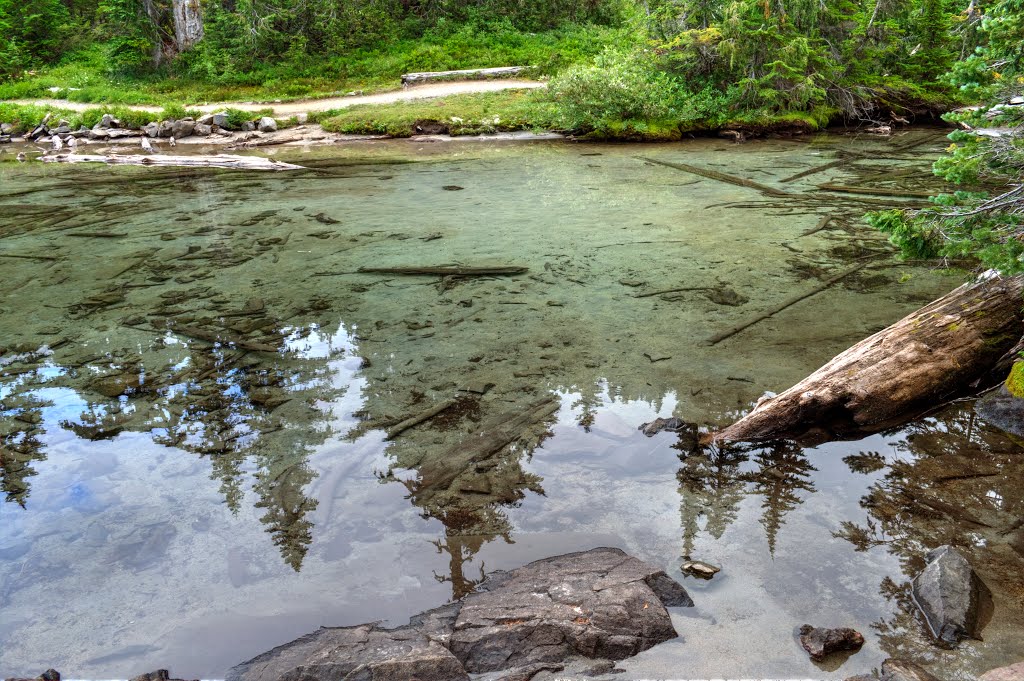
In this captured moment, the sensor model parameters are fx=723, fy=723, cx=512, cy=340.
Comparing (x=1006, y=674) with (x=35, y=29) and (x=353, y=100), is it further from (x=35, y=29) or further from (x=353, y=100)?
(x=35, y=29)

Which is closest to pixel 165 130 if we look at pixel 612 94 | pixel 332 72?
pixel 332 72

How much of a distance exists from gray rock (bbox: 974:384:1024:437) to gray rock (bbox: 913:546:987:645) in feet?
5.87

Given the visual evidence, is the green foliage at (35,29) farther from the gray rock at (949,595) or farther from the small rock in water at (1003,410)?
the gray rock at (949,595)

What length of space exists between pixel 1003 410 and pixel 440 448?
3834 mm

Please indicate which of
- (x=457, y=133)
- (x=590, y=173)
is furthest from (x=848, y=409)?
(x=457, y=133)

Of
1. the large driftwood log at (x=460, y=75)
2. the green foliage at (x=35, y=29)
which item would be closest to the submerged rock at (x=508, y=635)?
the large driftwood log at (x=460, y=75)

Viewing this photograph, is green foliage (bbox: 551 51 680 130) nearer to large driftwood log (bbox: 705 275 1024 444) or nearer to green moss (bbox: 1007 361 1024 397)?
large driftwood log (bbox: 705 275 1024 444)

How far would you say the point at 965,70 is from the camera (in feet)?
13.3

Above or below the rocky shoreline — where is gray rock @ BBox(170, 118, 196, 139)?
above

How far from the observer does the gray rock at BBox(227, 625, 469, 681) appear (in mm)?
2852

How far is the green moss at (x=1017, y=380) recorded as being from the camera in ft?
16.1

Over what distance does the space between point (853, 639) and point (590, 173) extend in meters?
12.0

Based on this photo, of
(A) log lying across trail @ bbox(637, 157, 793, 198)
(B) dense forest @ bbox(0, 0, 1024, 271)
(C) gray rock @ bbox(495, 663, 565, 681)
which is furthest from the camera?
(A) log lying across trail @ bbox(637, 157, 793, 198)

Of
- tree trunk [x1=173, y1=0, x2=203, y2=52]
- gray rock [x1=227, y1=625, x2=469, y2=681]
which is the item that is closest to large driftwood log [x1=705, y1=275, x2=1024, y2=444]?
gray rock [x1=227, y1=625, x2=469, y2=681]
